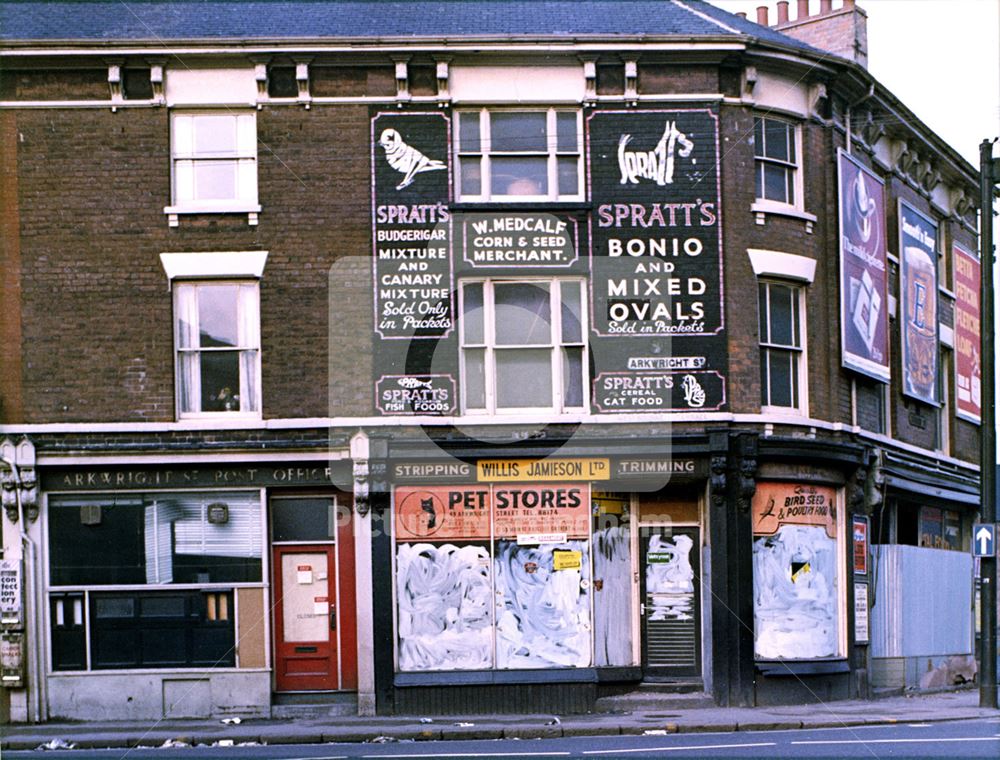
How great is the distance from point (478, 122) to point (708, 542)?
708cm

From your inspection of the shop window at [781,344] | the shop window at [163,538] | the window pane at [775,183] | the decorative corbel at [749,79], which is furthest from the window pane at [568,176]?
the shop window at [163,538]

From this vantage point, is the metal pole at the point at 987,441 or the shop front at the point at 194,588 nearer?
the shop front at the point at 194,588

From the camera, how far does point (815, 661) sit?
2173 cm

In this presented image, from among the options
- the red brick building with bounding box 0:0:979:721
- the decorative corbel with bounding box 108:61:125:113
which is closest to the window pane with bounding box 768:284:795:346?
the red brick building with bounding box 0:0:979:721

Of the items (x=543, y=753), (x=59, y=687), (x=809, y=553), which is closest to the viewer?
(x=543, y=753)

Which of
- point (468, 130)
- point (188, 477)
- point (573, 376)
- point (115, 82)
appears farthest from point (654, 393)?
point (115, 82)

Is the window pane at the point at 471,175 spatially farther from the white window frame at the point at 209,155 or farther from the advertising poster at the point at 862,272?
the advertising poster at the point at 862,272

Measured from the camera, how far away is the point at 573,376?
70.2 feet

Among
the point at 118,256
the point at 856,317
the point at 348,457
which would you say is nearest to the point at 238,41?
the point at 118,256

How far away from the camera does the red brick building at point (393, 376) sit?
68.2 feet

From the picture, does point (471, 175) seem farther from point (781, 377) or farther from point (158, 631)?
point (158, 631)

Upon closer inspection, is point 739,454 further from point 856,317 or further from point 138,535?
point 138,535

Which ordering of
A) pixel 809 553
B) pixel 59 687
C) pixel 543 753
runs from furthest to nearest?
1. pixel 809 553
2. pixel 59 687
3. pixel 543 753

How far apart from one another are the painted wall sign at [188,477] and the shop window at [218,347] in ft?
2.91
